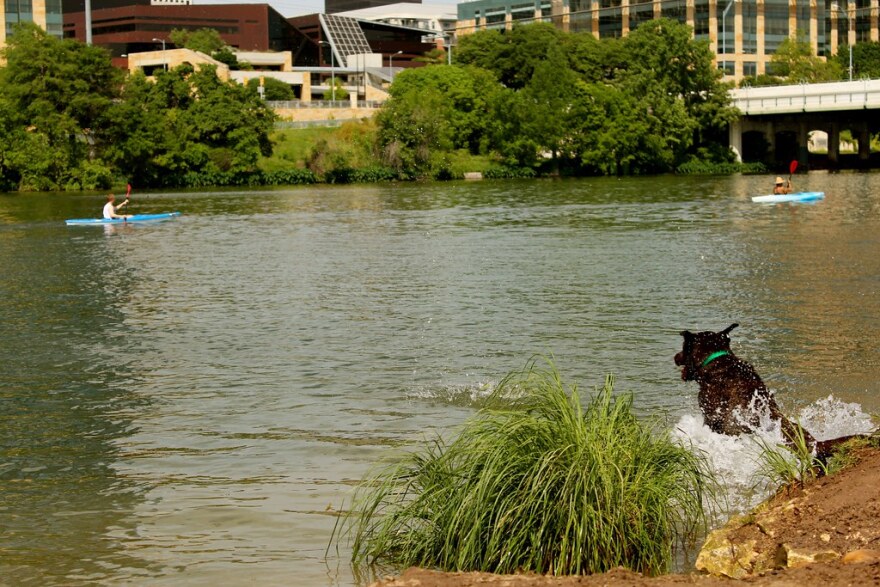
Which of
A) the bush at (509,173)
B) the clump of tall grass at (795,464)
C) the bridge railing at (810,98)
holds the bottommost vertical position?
the clump of tall grass at (795,464)

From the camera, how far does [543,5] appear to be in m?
185

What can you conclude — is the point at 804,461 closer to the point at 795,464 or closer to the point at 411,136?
the point at 795,464

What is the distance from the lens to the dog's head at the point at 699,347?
1105 cm

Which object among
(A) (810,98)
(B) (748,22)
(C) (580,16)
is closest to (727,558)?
(A) (810,98)

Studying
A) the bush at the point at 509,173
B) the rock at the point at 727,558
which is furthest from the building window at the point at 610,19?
the rock at the point at 727,558

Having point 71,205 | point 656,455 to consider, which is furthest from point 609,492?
point 71,205

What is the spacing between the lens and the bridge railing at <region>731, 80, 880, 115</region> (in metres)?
103

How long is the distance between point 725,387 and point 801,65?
141679 millimetres

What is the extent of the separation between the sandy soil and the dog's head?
91.9 inches

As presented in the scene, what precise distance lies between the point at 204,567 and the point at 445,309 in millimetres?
15195

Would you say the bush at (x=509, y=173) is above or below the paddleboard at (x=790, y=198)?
above

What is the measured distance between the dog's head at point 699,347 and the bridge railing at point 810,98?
98092 mm

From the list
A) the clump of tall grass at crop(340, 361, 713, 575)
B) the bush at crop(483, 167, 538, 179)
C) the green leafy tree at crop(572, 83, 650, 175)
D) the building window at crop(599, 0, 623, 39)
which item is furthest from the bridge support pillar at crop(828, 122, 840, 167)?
the clump of tall grass at crop(340, 361, 713, 575)

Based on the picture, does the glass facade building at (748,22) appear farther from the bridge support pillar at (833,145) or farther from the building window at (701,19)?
the bridge support pillar at (833,145)
